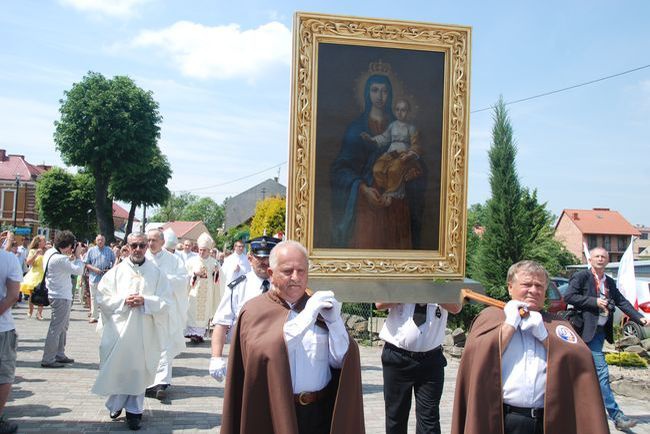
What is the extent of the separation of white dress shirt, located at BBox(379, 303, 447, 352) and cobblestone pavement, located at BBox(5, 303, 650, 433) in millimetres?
2026

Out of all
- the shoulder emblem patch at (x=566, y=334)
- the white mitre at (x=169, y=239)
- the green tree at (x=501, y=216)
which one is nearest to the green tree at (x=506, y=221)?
the green tree at (x=501, y=216)

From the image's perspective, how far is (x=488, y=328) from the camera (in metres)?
3.93

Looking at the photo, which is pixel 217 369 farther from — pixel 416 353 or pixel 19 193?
pixel 19 193

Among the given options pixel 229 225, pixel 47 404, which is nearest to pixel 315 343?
pixel 47 404

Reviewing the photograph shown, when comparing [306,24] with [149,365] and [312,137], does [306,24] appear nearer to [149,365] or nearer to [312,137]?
[312,137]

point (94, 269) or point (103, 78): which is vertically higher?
point (103, 78)

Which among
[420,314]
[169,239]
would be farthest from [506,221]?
[420,314]

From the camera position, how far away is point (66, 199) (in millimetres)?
54938

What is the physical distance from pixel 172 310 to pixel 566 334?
5.13 m

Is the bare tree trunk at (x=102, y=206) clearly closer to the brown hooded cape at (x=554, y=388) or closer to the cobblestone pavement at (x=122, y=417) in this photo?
the cobblestone pavement at (x=122, y=417)

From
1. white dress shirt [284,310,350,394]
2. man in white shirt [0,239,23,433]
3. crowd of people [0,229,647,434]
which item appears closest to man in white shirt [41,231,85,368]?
man in white shirt [0,239,23,433]

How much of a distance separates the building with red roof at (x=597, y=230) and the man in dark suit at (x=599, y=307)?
7180cm

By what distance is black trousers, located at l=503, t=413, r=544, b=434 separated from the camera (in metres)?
3.77

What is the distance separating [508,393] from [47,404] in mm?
5864
